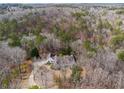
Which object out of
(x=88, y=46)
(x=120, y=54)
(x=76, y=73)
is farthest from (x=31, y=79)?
(x=120, y=54)

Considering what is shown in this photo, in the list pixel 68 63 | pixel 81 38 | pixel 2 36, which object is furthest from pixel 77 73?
pixel 2 36

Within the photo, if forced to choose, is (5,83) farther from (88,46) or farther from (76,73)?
(88,46)

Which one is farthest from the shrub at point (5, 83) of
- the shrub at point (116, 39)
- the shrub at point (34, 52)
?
the shrub at point (116, 39)

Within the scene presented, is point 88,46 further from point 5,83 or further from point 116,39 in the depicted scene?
point 5,83

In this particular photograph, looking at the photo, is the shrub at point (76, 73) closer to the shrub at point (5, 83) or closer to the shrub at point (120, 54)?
the shrub at point (120, 54)

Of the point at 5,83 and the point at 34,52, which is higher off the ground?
the point at 34,52

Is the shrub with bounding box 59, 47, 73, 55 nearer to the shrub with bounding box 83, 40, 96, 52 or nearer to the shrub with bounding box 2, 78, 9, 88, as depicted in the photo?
the shrub with bounding box 83, 40, 96, 52

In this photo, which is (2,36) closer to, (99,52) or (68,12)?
(68,12)

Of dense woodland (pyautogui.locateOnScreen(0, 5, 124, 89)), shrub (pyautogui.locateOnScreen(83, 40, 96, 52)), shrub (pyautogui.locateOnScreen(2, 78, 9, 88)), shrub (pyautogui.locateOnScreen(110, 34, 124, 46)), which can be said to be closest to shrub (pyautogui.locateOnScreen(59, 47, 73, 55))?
dense woodland (pyautogui.locateOnScreen(0, 5, 124, 89))

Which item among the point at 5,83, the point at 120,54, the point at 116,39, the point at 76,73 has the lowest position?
the point at 5,83
